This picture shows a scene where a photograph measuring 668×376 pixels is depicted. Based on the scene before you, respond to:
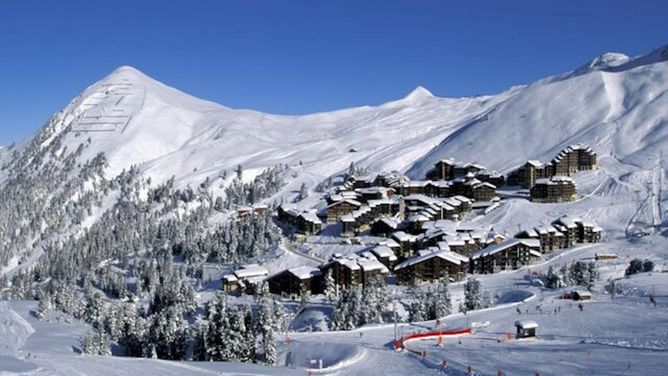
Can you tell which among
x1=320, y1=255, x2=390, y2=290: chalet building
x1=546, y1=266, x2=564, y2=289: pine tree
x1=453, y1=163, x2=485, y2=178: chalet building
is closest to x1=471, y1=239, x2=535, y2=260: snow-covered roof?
x1=320, y1=255, x2=390, y2=290: chalet building

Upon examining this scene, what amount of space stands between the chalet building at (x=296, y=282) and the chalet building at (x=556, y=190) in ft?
145

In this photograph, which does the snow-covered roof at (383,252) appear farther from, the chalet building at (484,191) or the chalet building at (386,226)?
the chalet building at (484,191)

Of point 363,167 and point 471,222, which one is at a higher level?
point 363,167

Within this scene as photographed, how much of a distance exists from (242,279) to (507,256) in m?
36.9

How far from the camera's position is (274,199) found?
17338 centimetres

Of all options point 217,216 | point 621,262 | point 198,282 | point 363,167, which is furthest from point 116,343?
point 363,167

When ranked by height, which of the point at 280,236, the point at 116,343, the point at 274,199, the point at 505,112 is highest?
the point at 505,112

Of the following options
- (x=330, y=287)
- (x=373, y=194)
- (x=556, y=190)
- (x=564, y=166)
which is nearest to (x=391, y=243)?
(x=330, y=287)

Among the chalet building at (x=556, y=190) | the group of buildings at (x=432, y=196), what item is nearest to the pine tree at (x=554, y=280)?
the group of buildings at (x=432, y=196)

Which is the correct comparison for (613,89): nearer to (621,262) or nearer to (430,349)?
(621,262)

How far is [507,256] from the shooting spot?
297 feet

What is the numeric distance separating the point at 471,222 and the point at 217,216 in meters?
71.0

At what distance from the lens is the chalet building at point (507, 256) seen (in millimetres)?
90375

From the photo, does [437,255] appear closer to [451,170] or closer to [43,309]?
[43,309]
